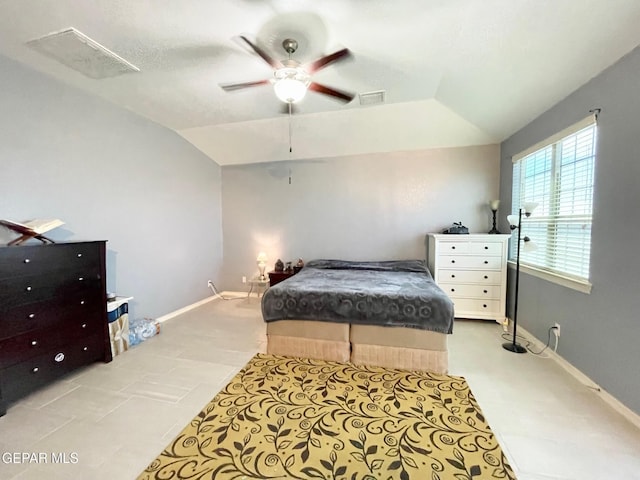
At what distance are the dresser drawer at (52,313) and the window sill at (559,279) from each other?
4.28 m

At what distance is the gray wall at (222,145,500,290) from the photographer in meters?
4.15

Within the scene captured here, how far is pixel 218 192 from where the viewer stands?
16.6ft

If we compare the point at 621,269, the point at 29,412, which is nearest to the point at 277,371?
the point at 29,412

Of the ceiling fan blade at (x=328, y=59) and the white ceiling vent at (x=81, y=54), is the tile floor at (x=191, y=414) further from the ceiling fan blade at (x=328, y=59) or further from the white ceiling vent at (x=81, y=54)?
the white ceiling vent at (x=81, y=54)

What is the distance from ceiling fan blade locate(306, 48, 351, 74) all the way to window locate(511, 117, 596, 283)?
2.07 meters

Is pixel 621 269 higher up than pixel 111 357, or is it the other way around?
pixel 621 269

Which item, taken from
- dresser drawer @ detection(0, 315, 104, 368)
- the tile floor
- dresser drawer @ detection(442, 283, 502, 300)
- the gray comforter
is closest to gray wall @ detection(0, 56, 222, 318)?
dresser drawer @ detection(0, 315, 104, 368)

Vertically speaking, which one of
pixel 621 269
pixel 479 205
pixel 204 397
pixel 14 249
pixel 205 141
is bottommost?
pixel 204 397

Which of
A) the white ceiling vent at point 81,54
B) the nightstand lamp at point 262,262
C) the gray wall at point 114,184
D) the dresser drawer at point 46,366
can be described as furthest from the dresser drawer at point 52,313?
the nightstand lamp at point 262,262

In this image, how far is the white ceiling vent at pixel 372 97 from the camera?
9.96 feet

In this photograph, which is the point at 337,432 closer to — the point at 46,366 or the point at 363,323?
the point at 363,323

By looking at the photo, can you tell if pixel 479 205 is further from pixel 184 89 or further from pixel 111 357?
pixel 111 357

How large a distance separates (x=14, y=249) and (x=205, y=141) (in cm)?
291

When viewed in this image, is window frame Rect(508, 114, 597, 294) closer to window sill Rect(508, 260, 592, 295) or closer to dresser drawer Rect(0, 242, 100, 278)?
window sill Rect(508, 260, 592, 295)
